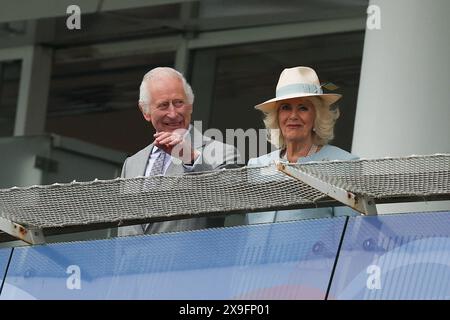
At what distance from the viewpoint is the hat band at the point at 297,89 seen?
627 centimetres

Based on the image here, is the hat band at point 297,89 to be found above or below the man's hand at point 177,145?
above

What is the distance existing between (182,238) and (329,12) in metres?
7.82

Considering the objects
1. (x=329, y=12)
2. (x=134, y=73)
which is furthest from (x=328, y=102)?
(x=134, y=73)

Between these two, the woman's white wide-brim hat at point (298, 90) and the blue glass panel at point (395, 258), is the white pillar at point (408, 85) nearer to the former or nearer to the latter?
the woman's white wide-brim hat at point (298, 90)

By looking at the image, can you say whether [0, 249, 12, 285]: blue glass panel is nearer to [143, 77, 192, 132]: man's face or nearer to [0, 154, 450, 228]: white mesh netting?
[0, 154, 450, 228]: white mesh netting

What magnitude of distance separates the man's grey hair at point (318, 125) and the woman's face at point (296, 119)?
3cm

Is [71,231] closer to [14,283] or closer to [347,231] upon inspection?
[14,283]

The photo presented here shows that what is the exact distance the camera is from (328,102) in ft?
20.6

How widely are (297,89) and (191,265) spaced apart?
4.48 ft

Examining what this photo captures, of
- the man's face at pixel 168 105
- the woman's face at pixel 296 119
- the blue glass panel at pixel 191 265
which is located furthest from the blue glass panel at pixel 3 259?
the woman's face at pixel 296 119

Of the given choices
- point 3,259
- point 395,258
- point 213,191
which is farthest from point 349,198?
point 3,259

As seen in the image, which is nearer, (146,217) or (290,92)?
(146,217)
